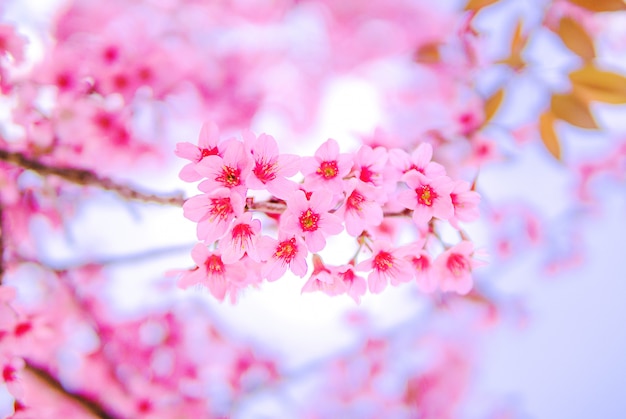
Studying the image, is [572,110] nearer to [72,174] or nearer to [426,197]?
[426,197]

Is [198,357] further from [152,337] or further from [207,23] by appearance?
[207,23]

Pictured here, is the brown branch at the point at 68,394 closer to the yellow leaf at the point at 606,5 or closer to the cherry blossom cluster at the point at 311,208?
the cherry blossom cluster at the point at 311,208

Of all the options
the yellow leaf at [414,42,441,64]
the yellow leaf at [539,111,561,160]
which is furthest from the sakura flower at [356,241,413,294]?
the yellow leaf at [414,42,441,64]

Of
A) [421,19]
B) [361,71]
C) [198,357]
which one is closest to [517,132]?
[198,357]

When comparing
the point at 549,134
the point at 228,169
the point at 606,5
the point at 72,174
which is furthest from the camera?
the point at 549,134

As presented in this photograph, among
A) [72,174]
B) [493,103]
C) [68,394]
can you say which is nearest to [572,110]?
[493,103]

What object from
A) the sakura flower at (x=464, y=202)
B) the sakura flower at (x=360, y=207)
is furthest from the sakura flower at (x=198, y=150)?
the sakura flower at (x=464, y=202)
